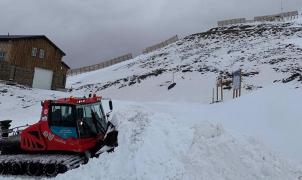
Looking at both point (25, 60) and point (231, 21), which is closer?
point (25, 60)

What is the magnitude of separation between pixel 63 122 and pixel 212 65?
138 feet

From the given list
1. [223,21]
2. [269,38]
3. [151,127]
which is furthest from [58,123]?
[223,21]

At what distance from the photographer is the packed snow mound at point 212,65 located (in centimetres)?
4422

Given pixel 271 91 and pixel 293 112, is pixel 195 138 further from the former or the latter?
pixel 271 91

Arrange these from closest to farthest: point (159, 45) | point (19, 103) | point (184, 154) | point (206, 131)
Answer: point (184, 154) → point (206, 131) → point (19, 103) → point (159, 45)

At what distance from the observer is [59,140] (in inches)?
552

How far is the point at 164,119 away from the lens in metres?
15.4

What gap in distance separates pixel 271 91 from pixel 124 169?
1488 cm

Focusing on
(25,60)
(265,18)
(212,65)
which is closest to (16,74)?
(25,60)

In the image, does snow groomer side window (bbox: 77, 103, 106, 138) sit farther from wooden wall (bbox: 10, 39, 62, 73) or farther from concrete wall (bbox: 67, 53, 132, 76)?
concrete wall (bbox: 67, 53, 132, 76)

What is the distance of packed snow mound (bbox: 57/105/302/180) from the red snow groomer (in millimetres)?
875

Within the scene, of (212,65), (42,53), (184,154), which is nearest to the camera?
(184,154)

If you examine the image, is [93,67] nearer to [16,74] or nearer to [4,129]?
[16,74]

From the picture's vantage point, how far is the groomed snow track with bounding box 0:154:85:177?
12.9 m
